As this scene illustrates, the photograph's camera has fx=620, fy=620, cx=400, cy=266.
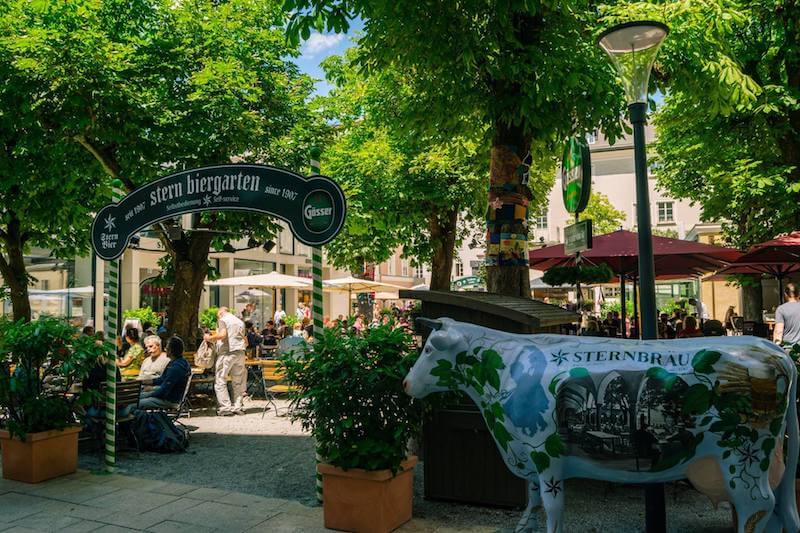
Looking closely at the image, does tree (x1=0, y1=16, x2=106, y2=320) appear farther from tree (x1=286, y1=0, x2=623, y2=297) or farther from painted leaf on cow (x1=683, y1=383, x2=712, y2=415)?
painted leaf on cow (x1=683, y1=383, x2=712, y2=415)

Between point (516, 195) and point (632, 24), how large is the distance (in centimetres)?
327

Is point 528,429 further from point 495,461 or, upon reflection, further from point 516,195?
point 516,195

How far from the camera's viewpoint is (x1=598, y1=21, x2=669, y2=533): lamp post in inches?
167

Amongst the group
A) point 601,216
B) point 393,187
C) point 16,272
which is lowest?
point 16,272

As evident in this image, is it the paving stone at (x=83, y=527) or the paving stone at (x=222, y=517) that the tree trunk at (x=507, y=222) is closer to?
the paving stone at (x=222, y=517)

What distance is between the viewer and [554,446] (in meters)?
3.95

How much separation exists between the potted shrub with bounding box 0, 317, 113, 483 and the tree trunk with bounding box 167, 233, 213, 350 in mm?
6136

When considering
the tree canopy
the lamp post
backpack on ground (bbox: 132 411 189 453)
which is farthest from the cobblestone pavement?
the tree canopy

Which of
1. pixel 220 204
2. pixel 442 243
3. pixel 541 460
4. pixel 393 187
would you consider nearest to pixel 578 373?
pixel 541 460

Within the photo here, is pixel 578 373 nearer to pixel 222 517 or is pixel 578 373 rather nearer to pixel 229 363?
pixel 222 517

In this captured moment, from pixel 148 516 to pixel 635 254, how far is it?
7.71m

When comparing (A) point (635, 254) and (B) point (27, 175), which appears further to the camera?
(B) point (27, 175)

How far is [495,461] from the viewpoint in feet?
18.1

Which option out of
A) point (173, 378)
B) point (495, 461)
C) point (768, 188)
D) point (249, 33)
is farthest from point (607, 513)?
point (249, 33)
